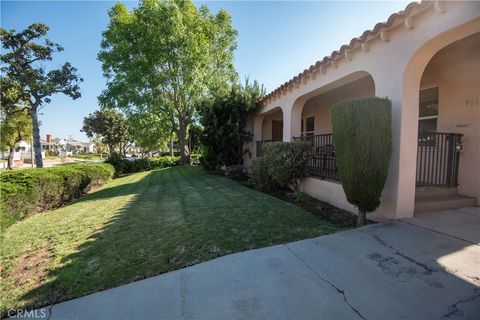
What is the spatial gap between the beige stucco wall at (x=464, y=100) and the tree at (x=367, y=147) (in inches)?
104

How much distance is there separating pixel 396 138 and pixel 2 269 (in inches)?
258

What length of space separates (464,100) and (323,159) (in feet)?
10.7

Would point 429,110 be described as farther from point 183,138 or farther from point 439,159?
point 183,138

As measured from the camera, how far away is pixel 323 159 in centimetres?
630

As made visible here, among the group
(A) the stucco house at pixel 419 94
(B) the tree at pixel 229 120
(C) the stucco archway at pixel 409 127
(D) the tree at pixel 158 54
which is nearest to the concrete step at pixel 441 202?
(A) the stucco house at pixel 419 94

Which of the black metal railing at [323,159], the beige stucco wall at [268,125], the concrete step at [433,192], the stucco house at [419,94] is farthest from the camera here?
the beige stucco wall at [268,125]

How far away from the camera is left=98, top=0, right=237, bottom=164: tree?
1534 centimetres

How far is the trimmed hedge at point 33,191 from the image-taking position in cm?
531

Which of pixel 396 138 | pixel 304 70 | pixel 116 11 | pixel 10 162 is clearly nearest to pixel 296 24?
pixel 304 70

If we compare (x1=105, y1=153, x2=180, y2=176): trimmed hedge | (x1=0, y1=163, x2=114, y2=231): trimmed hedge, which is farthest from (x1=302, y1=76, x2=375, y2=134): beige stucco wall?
(x1=105, y1=153, x2=180, y2=176): trimmed hedge

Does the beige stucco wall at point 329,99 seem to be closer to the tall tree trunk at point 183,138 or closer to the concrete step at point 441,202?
the concrete step at point 441,202

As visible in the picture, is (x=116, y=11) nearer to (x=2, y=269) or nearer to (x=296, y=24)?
(x=296, y=24)

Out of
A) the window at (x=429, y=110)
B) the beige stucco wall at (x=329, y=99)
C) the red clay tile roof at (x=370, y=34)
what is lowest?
the window at (x=429, y=110)

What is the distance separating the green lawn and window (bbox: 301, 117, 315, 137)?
18.5 feet
